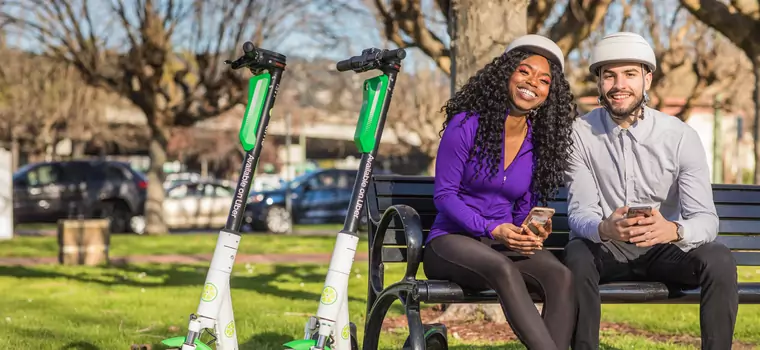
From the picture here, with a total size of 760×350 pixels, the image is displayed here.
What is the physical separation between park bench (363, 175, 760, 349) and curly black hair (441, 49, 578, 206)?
0.42 meters

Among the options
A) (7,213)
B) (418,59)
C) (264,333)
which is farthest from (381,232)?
(418,59)

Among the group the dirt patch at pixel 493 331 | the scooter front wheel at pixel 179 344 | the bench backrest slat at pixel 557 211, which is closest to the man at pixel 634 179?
the bench backrest slat at pixel 557 211

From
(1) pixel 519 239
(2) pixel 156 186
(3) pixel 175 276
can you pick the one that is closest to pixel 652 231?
(1) pixel 519 239

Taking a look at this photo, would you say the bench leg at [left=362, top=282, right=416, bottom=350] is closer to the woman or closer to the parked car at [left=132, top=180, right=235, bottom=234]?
the woman

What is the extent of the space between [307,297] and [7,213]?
10.8 metres

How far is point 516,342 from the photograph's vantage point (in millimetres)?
6316

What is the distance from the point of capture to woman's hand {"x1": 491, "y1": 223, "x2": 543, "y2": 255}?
13.3 feet

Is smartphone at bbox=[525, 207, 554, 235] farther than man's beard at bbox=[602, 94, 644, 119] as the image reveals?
No

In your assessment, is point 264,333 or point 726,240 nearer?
point 726,240

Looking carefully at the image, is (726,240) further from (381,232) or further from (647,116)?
(381,232)

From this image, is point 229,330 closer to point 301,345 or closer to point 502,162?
point 301,345

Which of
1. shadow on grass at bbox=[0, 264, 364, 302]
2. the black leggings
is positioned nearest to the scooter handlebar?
the black leggings

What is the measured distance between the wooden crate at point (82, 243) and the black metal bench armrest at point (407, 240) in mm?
8419

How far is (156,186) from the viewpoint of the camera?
69.1 feet
